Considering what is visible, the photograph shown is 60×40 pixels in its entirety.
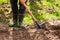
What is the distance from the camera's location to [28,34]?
419 cm

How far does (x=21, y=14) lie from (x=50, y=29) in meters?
0.69

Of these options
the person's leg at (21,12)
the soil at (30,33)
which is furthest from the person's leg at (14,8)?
the soil at (30,33)

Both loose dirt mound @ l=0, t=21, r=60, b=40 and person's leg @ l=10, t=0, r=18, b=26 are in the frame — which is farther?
person's leg @ l=10, t=0, r=18, b=26

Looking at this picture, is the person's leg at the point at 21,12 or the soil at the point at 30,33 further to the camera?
the person's leg at the point at 21,12

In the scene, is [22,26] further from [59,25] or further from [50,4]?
[50,4]

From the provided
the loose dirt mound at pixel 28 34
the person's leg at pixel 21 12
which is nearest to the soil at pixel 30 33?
the loose dirt mound at pixel 28 34

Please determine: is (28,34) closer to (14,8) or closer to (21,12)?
(21,12)

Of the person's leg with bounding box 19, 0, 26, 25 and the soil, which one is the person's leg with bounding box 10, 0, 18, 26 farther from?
the soil

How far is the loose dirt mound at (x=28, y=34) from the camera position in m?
4.09

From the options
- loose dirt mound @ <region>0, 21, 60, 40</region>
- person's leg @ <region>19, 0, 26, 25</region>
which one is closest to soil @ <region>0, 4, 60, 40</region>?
loose dirt mound @ <region>0, 21, 60, 40</region>

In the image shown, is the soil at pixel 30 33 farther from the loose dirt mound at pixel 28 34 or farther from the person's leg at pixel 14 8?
the person's leg at pixel 14 8

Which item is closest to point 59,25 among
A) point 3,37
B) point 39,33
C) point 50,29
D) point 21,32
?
point 50,29

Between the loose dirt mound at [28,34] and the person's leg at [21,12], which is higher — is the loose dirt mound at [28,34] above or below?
below

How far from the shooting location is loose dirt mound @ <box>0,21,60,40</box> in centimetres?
409
